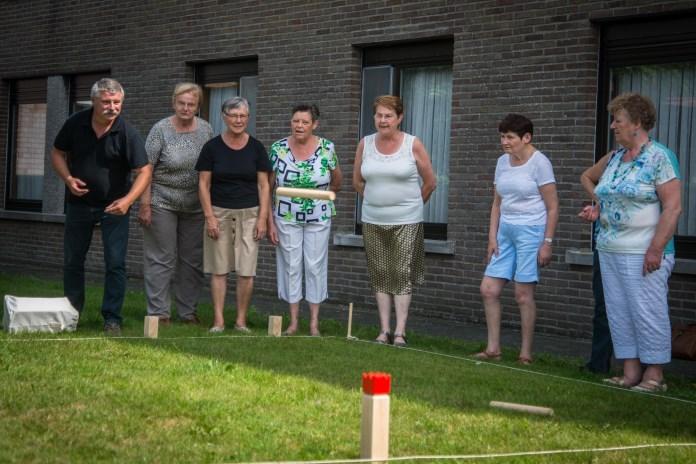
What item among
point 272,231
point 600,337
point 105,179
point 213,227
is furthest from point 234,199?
point 600,337

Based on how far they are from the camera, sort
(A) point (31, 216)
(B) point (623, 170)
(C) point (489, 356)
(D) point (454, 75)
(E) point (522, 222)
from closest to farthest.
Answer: (B) point (623, 170) → (E) point (522, 222) → (C) point (489, 356) → (D) point (454, 75) → (A) point (31, 216)

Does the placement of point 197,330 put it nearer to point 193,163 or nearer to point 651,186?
point 193,163

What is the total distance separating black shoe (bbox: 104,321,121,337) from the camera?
9.40 m

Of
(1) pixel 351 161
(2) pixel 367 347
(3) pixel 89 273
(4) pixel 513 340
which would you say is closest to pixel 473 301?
(4) pixel 513 340

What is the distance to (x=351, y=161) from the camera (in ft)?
45.4

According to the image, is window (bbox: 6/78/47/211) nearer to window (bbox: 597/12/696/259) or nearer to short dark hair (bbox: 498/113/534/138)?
window (bbox: 597/12/696/259)

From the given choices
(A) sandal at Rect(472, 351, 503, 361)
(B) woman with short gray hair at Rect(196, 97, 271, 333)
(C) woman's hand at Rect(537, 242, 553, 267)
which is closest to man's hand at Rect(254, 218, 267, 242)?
(B) woman with short gray hair at Rect(196, 97, 271, 333)

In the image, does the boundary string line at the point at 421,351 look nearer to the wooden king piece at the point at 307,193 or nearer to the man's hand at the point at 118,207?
the man's hand at the point at 118,207

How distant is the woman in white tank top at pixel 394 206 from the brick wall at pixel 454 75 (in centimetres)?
231

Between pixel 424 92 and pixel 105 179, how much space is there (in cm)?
498

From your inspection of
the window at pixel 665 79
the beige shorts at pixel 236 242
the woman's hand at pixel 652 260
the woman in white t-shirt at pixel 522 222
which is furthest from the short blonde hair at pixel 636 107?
the beige shorts at pixel 236 242

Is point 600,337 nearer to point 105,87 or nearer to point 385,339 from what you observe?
point 385,339

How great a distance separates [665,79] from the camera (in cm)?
1127

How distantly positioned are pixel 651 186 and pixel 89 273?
36.5 ft
